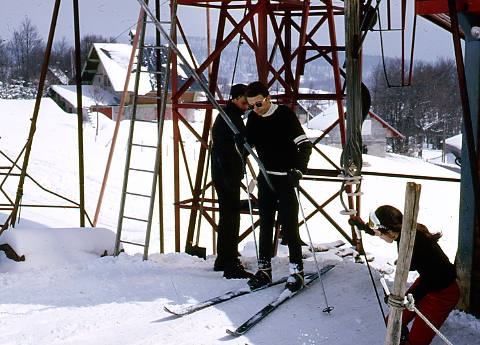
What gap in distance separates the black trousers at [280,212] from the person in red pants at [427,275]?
142cm

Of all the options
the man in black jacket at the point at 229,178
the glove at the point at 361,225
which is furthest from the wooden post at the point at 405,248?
the man in black jacket at the point at 229,178

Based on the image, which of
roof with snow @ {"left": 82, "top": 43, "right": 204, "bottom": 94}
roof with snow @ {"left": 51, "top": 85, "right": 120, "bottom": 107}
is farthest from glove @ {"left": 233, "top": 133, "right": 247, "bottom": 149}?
roof with snow @ {"left": 51, "top": 85, "right": 120, "bottom": 107}

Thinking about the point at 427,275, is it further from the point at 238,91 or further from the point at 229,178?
Result: the point at 238,91

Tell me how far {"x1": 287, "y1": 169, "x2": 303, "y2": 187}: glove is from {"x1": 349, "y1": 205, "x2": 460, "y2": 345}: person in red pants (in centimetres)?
126

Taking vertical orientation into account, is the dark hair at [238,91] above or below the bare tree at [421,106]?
above

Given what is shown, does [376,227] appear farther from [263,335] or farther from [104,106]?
[104,106]

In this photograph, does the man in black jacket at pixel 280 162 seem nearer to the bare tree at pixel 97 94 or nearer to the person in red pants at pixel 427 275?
the person in red pants at pixel 427 275

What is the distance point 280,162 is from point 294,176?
0.27m

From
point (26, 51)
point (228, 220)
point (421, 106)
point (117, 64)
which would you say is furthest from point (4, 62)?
point (228, 220)

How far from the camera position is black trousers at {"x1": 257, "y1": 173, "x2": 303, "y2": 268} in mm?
5773

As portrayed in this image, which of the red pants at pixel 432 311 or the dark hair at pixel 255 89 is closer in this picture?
the red pants at pixel 432 311

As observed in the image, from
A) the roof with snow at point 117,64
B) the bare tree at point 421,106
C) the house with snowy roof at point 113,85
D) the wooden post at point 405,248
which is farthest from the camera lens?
→ the bare tree at point 421,106

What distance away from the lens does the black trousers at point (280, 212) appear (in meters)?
5.77

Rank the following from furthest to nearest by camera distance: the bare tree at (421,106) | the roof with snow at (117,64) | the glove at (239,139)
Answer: the bare tree at (421,106) → the roof with snow at (117,64) → the glove at (239,139)
